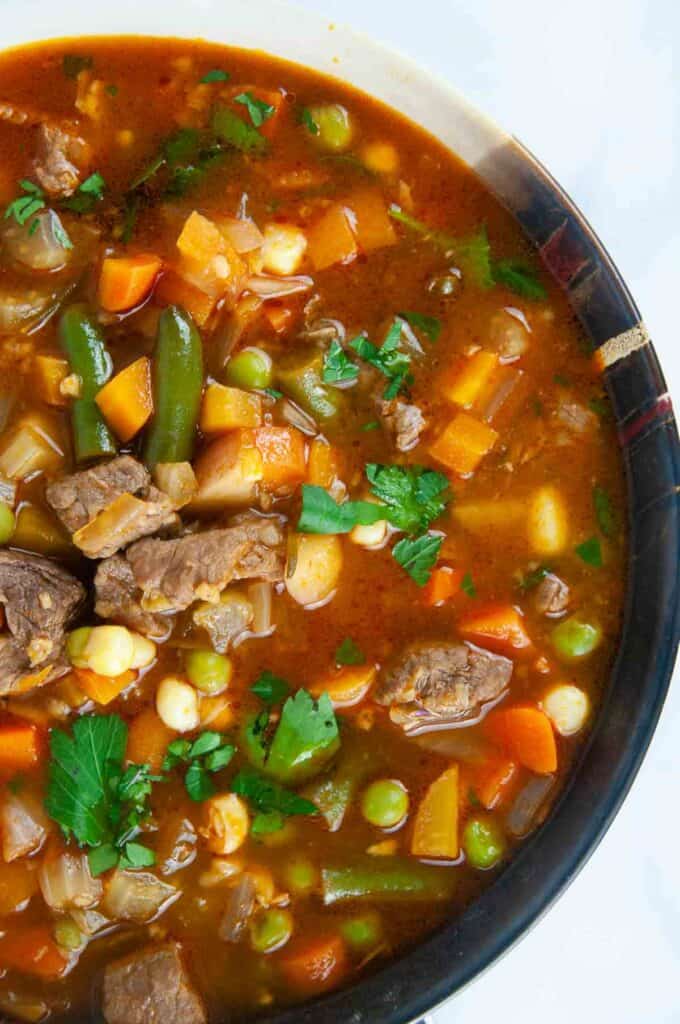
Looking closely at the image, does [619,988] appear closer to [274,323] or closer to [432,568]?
[432,568]

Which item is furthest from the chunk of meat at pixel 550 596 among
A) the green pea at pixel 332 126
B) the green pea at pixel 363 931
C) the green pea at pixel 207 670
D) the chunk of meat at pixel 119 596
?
the green pea at pixel 332 126

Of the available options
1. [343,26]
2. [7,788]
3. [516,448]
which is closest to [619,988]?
[516,448]

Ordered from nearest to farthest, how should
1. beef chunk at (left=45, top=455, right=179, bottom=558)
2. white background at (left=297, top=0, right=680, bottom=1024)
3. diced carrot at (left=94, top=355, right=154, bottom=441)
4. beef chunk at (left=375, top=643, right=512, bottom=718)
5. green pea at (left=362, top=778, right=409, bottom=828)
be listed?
1. beef chunk at (left=45, top=455, right=179, bottom=558)
2. diced carrot at (left=94, top=355, right=154, bottom=441)
3. beef chunk at (left=375, top=643, right=512, bottom=718)
4. green pea at (left=362, top=778, right=409, bottom=828)
5. white background at (left=297, top=0, right=680, bottom=1024)

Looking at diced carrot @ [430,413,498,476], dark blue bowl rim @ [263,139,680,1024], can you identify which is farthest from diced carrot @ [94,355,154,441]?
dark blue bowl rim @ [263,139,680,1024]

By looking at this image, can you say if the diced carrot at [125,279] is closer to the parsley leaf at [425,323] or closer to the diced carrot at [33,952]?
the parsley leaf at [425,323]

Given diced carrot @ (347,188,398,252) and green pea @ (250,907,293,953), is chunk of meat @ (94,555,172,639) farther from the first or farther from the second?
diced carrot @ (347,188,398,252)

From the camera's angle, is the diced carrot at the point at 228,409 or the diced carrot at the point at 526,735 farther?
the diced carrot at the point at 526,735
